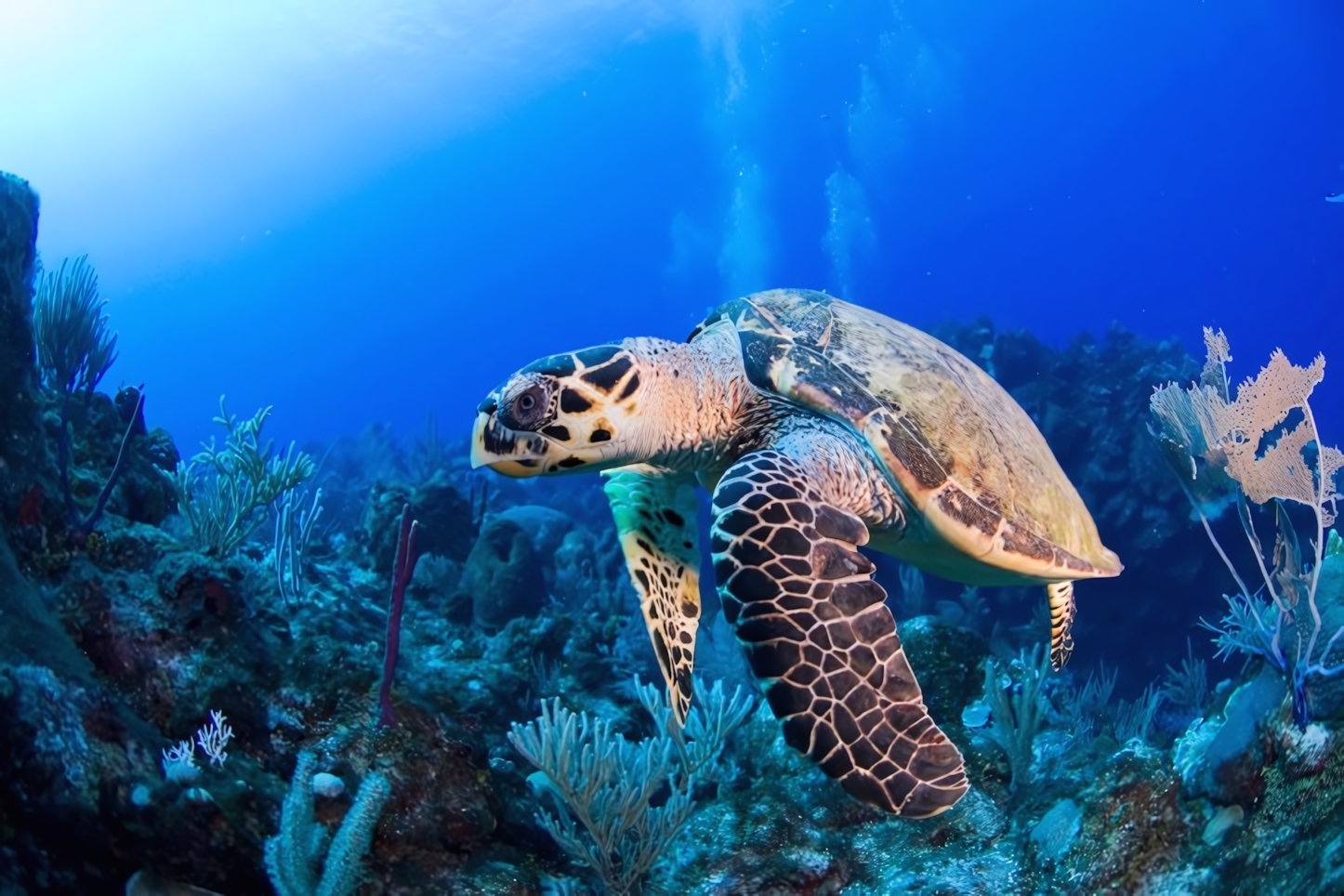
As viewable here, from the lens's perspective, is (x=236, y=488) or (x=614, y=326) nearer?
(x=236, y=488)

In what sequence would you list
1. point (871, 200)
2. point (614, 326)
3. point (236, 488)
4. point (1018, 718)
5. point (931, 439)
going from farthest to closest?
point (614, 326)
point (871, 200)
point (236, 488)
point (1018, 718)
point (931, 439)

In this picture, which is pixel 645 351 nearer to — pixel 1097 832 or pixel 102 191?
pixel 1097 832

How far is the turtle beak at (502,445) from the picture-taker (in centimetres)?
298

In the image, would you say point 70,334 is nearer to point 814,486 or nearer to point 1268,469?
point 814,486

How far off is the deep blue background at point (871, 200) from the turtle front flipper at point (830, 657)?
3123 cm

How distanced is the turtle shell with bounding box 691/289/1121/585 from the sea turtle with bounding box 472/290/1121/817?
0.01 meters

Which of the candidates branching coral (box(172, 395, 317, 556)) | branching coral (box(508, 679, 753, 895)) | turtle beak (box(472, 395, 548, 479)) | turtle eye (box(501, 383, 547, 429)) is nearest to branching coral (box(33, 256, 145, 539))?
branching coral (box(172, 395, 317, 556))

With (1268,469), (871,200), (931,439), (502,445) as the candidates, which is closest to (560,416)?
(502,445)

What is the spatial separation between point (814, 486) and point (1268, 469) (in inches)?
86.3

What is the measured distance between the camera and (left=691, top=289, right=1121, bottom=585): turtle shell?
121 inches

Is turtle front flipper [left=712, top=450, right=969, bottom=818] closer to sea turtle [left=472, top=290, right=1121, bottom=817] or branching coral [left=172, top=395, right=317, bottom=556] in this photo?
sea turtle [left=472, top=290, right=1121, bottom=817]

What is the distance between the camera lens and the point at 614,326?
95000 millimetres

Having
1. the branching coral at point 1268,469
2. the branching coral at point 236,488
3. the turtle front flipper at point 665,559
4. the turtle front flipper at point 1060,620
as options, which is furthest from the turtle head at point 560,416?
the turtle front flipper at point 1060,620

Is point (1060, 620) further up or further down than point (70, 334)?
further down
